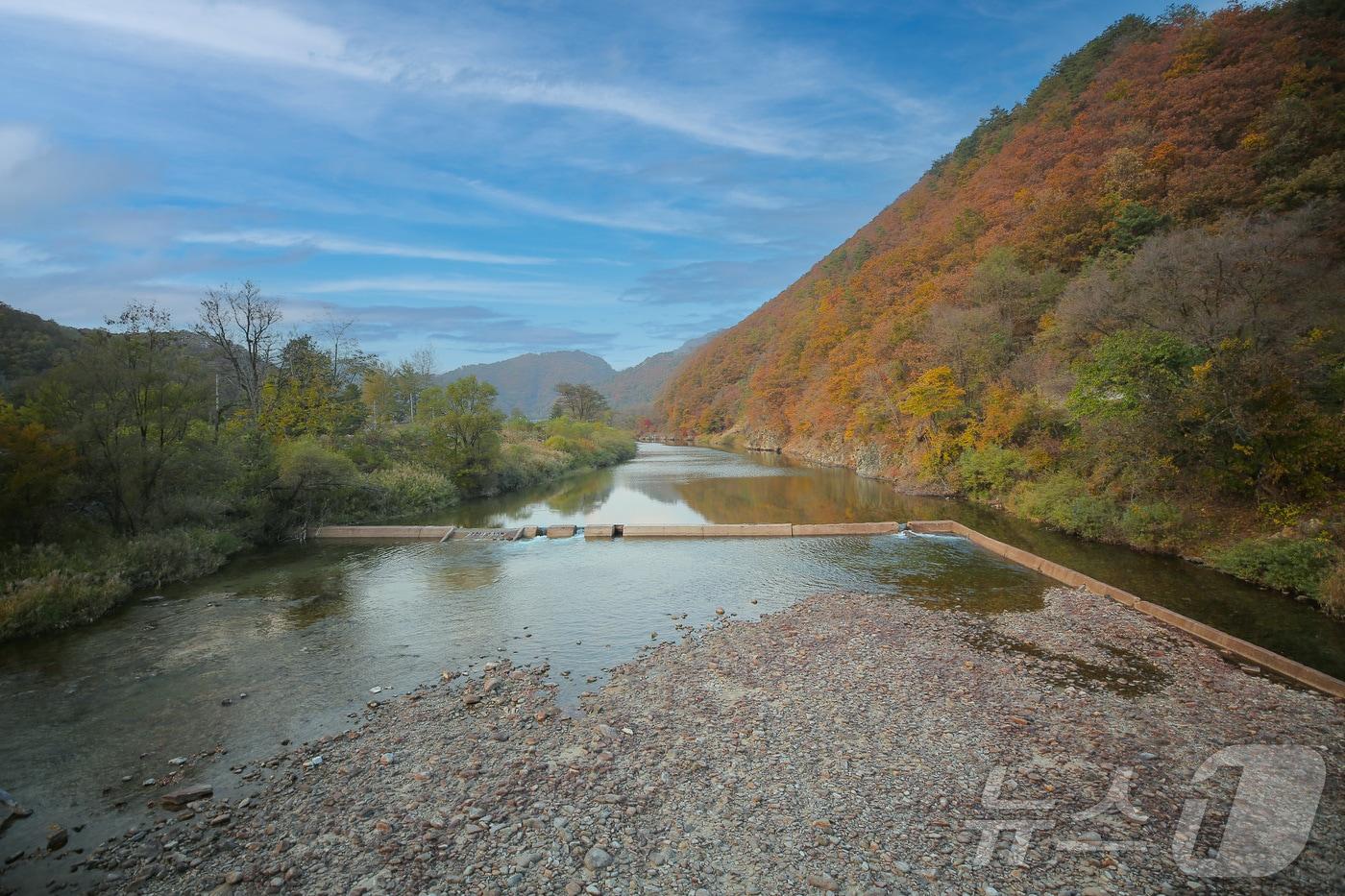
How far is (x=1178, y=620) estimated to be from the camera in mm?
11938

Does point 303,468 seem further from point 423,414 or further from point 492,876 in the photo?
point 492,876

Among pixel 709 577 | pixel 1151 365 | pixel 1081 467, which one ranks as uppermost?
pixel 1151 365

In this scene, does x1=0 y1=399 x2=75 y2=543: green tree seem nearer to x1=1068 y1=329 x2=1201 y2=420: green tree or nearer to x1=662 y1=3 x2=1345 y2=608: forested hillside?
x1=662 y1=3 x2=1345 y2=608: forested hillside

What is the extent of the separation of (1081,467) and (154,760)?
27.2 metres

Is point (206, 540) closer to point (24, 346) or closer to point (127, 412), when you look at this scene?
point (127, 412)

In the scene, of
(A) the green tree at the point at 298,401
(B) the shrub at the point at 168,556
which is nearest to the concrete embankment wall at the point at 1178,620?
(B) the shrub at the point at 168,556

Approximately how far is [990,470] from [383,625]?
2594 cm

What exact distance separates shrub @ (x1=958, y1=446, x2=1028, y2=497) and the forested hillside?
0.10 metres

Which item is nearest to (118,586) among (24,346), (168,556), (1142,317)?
(168,556)

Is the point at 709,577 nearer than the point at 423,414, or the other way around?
the point at 709,577

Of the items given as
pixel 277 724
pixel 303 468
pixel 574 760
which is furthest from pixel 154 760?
pixel 303 468

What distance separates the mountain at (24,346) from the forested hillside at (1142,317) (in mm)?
41736

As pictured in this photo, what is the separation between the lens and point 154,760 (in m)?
7.93

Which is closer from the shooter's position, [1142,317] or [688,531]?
[1142,317]
